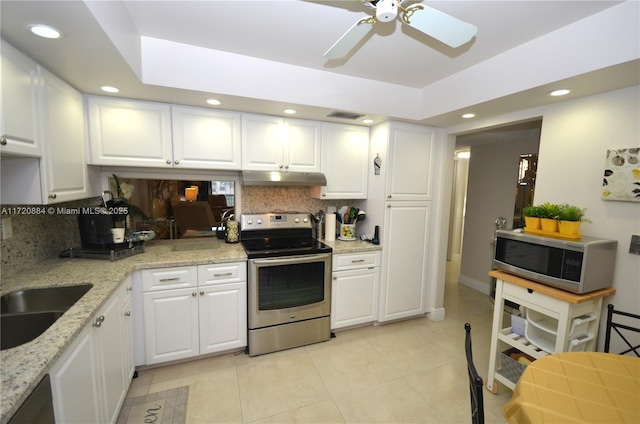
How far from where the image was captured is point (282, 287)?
97.0 inches

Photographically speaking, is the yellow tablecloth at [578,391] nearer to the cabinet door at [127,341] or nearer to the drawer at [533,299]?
the drawer at [533,299]

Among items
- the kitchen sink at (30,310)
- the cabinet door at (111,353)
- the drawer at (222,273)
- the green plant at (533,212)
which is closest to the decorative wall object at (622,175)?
the green plant at (533,212)

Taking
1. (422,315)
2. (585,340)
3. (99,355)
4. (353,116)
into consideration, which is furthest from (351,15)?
(422,315)

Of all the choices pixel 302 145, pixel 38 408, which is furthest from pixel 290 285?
pixel 38 408

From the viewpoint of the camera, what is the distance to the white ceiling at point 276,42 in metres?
1.33

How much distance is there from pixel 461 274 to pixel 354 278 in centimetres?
252

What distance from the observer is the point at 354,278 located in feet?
9.15

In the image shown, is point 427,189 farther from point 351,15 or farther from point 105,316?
point 105,316

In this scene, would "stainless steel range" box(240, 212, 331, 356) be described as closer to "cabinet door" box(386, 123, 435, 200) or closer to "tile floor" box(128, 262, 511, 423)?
"tile floor" box(128, 262, 511, 423)

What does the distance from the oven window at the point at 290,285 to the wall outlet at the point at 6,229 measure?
61.5 inches

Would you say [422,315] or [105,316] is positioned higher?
[105,316]

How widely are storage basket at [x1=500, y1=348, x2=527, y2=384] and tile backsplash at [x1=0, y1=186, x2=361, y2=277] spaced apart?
6.39 feet

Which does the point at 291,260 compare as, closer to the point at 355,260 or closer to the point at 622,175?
the point at 355,260

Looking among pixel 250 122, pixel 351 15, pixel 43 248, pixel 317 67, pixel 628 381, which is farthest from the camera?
pixel 250 122
